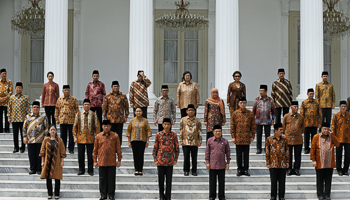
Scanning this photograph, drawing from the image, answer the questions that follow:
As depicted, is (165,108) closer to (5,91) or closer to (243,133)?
(243,133)

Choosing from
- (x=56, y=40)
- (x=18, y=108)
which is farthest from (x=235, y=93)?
(x=56, y=40)

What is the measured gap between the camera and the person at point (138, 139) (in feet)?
38.9

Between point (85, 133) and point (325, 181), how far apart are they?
5.35 metres

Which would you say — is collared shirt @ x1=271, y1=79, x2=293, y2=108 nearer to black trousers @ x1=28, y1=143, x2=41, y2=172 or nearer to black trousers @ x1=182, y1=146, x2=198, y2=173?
black trousers @ x1=182, y1=146, x2=198, y2=173

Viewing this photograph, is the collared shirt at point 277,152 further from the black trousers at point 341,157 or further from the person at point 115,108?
the person at point 115,108

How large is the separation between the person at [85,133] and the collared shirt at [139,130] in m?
0.80

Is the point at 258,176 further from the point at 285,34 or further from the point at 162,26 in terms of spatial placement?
the point at 285,34

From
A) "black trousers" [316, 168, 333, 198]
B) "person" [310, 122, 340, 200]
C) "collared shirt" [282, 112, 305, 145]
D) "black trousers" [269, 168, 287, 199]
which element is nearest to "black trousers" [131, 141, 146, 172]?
"black trousers" [269, 168, 287, 199]

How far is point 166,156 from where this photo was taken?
35.1ft

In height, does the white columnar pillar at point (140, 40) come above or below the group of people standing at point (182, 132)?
above

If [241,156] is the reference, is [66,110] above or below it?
above

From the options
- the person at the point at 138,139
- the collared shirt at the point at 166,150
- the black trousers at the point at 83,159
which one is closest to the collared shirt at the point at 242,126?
the collared shirt at the point at 166,150

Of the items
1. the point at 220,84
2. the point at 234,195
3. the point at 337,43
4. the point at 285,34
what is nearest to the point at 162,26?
the point at 220,84

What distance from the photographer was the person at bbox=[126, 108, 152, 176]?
11.9 meters
